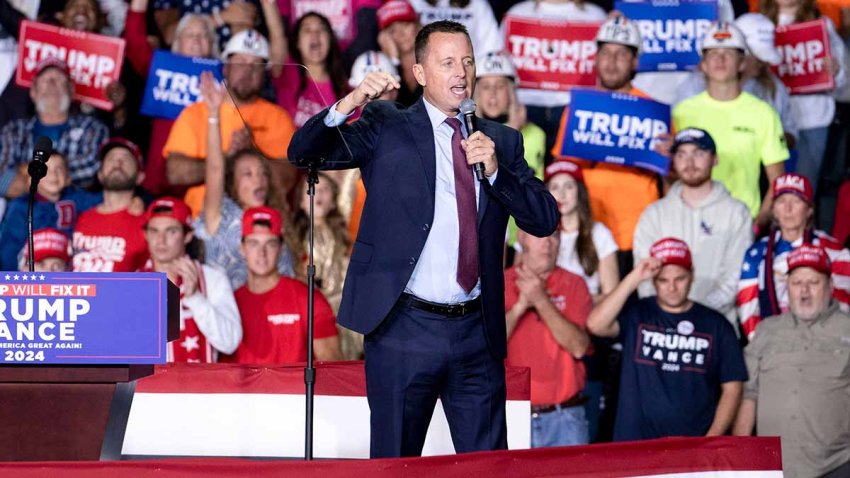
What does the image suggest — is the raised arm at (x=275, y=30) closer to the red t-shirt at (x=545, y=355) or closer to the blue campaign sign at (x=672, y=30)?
the blue campaign sign at (x=672, y=30)

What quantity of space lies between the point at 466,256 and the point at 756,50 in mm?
4666

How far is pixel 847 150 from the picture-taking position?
26.5 feet

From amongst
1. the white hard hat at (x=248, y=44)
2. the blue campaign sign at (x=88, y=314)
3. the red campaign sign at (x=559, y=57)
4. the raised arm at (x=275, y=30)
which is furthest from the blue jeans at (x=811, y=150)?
the blue campaign sign at (x=88, y=314)

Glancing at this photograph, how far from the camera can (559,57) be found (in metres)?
7.95

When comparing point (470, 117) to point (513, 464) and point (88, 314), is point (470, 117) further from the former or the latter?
point (88, 314)

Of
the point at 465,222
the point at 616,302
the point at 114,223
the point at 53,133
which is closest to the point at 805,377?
the point at 616,302

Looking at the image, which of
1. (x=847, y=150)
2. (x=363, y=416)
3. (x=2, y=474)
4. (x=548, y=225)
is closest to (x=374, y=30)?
(x=847, y=150)

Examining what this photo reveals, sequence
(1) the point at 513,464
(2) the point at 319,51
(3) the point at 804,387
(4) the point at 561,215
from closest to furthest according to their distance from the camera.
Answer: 1. (1) the point at 513,464
2. (3) the point at 804,387
3. (4) the point at 561,215
4. (2) the point at 319,51

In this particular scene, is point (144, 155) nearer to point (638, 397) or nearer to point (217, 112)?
Result: point (217, 112)

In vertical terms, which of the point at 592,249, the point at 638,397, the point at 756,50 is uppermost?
the point at 756,50

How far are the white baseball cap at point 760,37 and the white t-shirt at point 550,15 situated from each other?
0.86 metres

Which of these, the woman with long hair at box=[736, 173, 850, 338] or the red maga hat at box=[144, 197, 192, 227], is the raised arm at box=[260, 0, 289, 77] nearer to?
the red maga hat at box=[144, 197, 192, 227]

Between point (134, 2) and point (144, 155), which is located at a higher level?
point (134, 2)

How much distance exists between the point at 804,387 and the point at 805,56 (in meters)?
2.54
